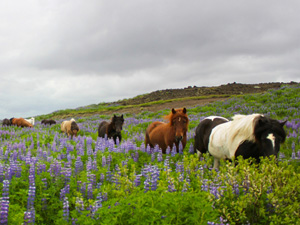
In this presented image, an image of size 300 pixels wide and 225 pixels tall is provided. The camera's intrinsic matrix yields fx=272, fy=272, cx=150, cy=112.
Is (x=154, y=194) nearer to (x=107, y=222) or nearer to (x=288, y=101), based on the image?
(x=107, y=222)

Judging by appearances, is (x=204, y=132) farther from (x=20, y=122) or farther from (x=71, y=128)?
(x=20, y=122)

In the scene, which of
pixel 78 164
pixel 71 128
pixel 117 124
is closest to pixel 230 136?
pixel 78 164

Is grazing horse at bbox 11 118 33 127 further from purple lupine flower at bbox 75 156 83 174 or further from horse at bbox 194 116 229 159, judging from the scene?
purple lupine flower at bbox 75 156 83 174

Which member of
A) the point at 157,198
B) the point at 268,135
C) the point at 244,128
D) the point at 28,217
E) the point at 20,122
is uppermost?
the point at 20,122

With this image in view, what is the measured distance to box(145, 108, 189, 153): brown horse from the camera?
8930 millimetres

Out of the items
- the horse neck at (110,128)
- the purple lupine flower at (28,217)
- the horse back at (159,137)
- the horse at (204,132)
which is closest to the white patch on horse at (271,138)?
the horse at (204,132)

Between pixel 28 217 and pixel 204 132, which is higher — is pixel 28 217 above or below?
below

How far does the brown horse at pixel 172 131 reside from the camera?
8930 mm

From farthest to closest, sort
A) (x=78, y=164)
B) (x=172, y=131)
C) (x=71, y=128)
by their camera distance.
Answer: (x=71, y=128) < (x=172, y=131) < (x=78, y=164)

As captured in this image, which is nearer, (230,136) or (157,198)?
(157,198)

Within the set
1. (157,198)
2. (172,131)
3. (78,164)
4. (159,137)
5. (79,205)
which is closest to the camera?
(157,198)

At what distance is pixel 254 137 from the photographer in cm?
618

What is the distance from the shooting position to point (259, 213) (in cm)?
385

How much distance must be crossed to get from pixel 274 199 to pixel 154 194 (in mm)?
1618
